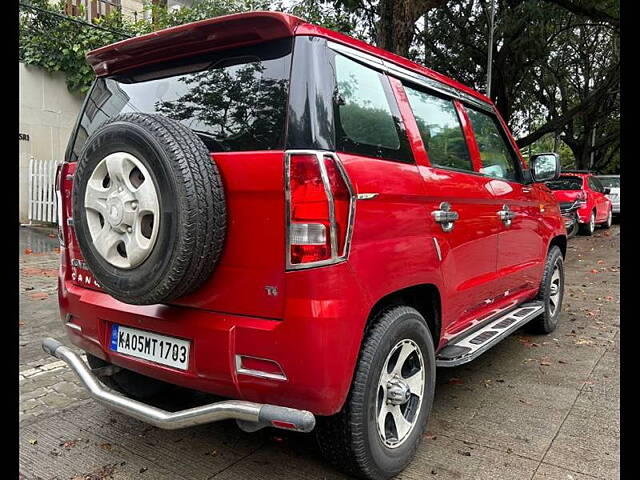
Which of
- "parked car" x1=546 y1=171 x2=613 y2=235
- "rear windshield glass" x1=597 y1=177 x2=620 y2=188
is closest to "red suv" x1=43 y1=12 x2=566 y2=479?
"parked car" x1=546 y1=171 x2=613 y2=235

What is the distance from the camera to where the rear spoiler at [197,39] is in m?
2.10

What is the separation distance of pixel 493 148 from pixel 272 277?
8.22 feet

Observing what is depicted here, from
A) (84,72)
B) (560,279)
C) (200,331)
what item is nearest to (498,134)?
(560,279)

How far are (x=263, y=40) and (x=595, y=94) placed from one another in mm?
16409

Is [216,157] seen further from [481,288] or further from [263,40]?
[481,288]

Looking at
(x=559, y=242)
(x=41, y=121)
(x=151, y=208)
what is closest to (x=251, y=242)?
(x=151, y=208)

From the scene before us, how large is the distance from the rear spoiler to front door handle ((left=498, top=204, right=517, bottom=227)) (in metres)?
2.09

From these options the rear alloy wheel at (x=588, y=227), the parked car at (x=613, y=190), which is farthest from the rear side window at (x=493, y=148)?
the parked car at (x=613, y=190)

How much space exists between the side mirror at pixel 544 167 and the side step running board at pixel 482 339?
1.10 m

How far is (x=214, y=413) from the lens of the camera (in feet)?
6.63

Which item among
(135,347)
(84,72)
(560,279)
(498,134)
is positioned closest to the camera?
(135,347)

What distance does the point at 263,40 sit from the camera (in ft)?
7.11

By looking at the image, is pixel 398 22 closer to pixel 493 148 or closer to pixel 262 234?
pixel 493 148

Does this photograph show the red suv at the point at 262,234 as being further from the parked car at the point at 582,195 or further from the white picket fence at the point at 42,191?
the parked car at the point at 582,195
